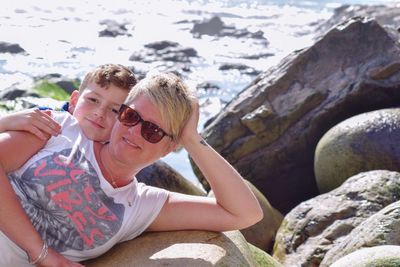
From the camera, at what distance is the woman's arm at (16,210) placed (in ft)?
11.2

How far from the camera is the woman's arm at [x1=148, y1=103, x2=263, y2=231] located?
388 cm

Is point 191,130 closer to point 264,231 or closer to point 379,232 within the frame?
point 379,232

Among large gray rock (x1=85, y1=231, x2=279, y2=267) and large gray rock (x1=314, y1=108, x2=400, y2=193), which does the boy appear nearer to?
large gray rock (x1=85, y1=231, x2=279, y2=267)

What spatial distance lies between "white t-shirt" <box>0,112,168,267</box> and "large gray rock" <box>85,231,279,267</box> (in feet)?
0.36

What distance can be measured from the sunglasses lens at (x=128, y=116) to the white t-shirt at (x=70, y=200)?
24cm

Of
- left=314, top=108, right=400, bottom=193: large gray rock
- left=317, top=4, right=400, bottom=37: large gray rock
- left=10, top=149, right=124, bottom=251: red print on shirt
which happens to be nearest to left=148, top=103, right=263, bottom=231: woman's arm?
left=10, top=149, right=124, bottom=251: red print on shirt

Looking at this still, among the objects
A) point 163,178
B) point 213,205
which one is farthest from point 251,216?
point 163,178

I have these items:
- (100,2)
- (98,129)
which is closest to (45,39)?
(100,2)

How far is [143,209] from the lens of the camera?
3.83m

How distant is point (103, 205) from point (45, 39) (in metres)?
20.9

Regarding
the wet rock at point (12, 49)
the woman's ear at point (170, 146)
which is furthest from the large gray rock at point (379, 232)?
the wet rock at point (12, 49)

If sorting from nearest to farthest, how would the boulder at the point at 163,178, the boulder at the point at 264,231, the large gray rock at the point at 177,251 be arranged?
the large gray rock at the point at 177,251 → the boulder at the point at 163,178 → the boulder at the point at 264,231

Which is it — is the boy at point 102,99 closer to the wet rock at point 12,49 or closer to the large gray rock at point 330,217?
the large gray rock at point 330,217

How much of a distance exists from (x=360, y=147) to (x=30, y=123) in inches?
189
